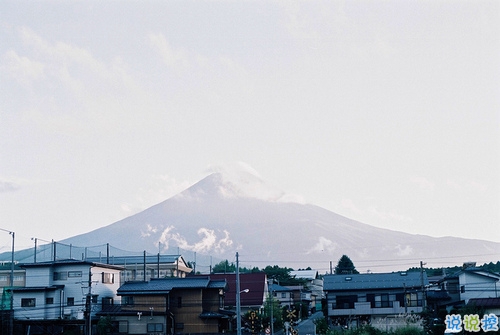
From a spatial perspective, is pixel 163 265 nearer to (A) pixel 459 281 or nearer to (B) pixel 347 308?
(B) pixel 347 308

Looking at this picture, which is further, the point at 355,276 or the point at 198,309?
the point at 355,276

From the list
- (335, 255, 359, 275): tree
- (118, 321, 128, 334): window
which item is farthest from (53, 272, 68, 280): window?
(335, 255, 359, 275): tree

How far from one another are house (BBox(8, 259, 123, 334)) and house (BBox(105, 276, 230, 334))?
2850mm

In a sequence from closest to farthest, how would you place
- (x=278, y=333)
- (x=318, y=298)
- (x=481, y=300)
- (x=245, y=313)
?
(x=481, y=300) < (x=278, y=333) < (x=245, y=313) < (x=318, y=298)

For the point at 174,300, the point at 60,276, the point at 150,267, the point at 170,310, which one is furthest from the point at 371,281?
the point at 150,267

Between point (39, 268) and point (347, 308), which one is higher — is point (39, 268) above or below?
above

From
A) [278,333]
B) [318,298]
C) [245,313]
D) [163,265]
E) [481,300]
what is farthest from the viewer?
[318,298]

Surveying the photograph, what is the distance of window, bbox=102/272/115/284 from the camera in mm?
53128

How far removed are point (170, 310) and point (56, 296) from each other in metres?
9.76

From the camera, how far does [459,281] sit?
179 ft

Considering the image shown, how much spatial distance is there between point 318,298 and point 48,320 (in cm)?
5136

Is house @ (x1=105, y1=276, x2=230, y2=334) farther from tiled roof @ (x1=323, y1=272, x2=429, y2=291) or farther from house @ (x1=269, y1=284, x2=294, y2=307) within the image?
house @ (x1=269, y1=284, x2=294, y2=307)

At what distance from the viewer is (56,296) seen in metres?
50.6

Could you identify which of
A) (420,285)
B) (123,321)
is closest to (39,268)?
(123,321)
